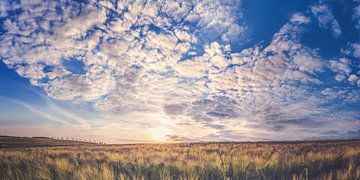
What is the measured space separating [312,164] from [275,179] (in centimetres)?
173

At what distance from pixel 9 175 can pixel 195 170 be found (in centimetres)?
440

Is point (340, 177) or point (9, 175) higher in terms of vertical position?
point (340, 177)

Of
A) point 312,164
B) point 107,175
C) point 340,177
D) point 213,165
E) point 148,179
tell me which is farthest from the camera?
point 312,164

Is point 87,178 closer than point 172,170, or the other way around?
point 87,178

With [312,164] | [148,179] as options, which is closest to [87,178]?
[148,179]

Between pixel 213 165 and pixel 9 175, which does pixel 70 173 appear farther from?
pixel 213 165

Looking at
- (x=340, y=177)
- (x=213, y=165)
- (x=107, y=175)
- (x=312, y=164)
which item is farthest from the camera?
(x=312, y=164)

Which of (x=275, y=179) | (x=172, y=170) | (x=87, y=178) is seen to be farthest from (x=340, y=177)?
(x=87, y=178)

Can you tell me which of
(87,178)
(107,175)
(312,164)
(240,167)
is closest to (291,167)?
(312,164)

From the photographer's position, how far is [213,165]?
5508 mm

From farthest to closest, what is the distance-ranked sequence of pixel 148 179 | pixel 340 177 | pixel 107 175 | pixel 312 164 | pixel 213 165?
pixel 312 164 → pixel 213 165 → pixel 148 179 → pixel 107 175 → pixel 340 177

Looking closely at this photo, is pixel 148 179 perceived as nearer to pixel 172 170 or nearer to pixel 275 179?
pixel 172 170

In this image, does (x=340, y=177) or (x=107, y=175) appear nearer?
(x=340, y=177)

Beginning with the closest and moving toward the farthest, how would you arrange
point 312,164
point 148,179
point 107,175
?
point 107,175, point 148,179, point 312,164
